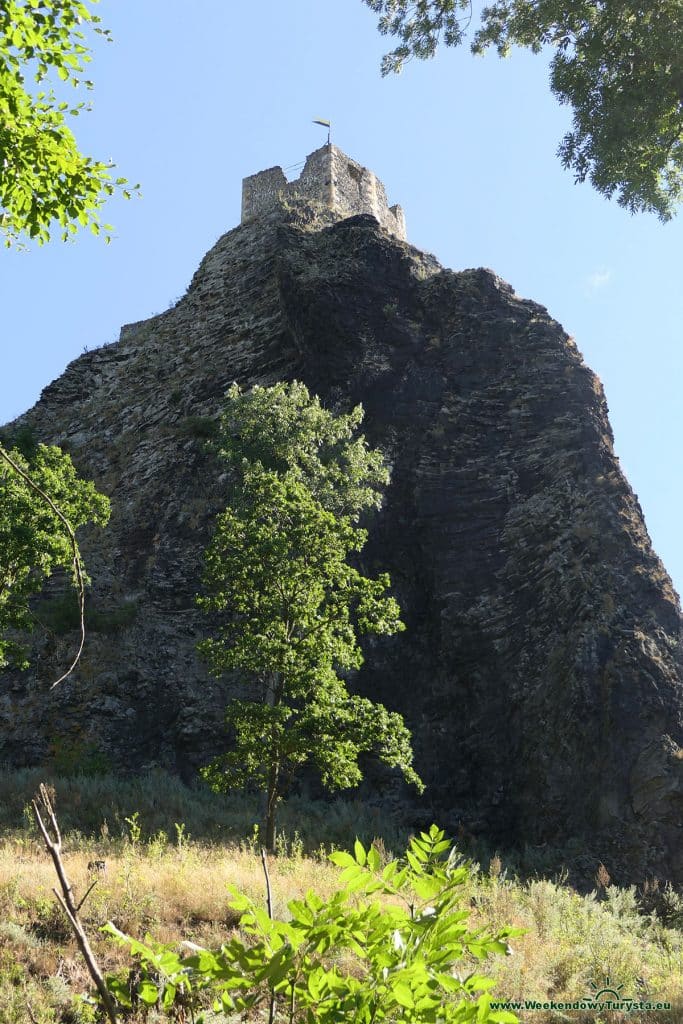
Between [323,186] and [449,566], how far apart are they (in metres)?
26.2

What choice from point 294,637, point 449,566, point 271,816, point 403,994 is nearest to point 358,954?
point 403,994

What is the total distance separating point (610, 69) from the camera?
497 inches

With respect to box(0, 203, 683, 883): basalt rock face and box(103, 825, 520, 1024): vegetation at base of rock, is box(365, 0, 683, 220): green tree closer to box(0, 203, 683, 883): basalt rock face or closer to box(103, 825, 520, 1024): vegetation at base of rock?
box(0, 203, 683, 883): basalt rock face

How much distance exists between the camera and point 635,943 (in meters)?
10.8

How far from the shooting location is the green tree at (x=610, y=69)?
11.9 meters

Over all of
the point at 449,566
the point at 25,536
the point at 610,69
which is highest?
the point at 610,69

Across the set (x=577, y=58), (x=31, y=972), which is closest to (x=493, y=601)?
(x=577, y=58)

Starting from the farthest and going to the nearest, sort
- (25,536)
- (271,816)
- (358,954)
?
1. (25,536)
2. (271,816)
3. (358,954)

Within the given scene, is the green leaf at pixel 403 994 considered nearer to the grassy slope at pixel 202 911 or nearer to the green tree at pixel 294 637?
the grassy slope at pixel 202 911

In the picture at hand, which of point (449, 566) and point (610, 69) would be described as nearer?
point (610, 69)

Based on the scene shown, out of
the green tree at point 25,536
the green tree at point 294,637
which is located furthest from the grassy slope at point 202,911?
the green tree at point 25,536

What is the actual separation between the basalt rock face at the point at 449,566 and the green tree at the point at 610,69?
8976mm

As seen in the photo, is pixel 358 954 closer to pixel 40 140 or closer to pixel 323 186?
pixel 40 140

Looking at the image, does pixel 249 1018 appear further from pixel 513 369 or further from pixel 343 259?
pixel 343 259
